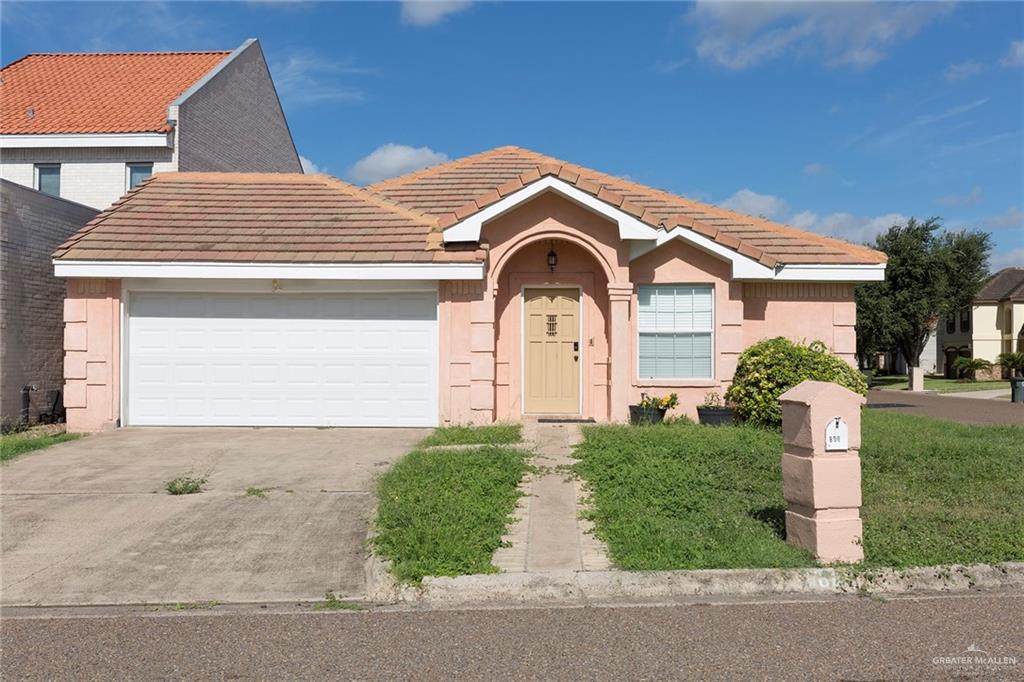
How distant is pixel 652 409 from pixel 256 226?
7278 mm

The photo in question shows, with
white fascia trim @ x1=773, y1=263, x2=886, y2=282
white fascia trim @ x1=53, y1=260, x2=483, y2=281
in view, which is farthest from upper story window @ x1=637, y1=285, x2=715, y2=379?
white fascia trim @ x1=53, y1=260, x2=483, y2=281

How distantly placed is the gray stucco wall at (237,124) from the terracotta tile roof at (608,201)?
7799 mm

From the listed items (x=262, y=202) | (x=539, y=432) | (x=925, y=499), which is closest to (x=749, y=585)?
(x=925, y=499)

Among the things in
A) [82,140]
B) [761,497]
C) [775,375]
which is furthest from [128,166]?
[761,497]

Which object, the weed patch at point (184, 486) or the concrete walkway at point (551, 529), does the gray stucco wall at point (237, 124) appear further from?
the concrete walkway at point (551, 529)

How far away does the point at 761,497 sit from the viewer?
7996 millimetres

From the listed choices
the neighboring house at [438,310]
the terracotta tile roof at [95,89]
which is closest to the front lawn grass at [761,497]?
the neighboring house at [438,310]

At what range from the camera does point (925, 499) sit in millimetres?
7938

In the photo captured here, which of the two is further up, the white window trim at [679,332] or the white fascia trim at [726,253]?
the white fascia trim at [726,253]

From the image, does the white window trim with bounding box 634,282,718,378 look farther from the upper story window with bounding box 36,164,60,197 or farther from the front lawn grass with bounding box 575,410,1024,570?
the upper story window with bounding box 36,164,60,197

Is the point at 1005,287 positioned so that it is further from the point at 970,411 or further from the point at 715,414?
the point at 715,414

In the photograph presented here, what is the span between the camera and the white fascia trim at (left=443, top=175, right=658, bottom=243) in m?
12.6

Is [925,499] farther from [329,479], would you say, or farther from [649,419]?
[329,479]

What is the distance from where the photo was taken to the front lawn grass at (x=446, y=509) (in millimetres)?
6328
